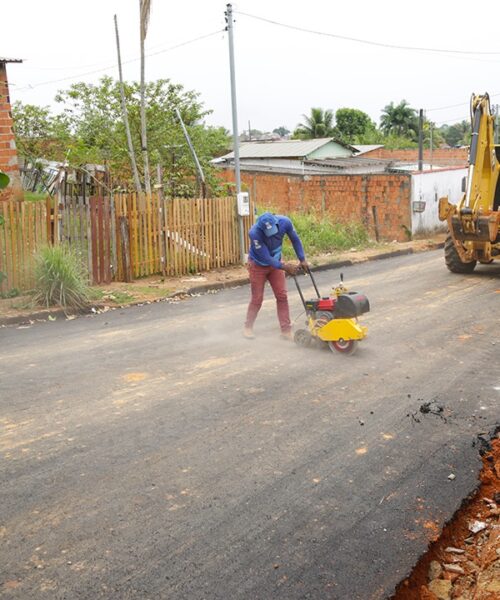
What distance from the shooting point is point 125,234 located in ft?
41.3

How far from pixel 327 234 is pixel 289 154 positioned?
66.2 ft

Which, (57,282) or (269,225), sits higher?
(269,225)

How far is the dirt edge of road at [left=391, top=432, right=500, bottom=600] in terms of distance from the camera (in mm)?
3488

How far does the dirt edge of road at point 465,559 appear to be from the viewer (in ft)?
11.4

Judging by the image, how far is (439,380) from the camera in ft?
22.2

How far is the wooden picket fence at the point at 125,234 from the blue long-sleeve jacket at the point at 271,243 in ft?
14.8

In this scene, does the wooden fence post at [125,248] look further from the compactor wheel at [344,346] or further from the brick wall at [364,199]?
the brick wall at [364,199]

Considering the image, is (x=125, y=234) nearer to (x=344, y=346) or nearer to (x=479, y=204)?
(x=344, y=346)

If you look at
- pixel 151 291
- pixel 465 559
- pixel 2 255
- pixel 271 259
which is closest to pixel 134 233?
pixel 151 291

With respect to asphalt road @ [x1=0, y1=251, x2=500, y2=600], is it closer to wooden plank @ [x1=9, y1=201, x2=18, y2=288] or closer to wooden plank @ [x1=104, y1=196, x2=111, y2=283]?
wooden plank @ [x1=9, y1=201, x2=18, y2=288]

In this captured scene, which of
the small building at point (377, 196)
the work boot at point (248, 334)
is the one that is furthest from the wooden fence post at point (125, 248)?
the small building at point (377, 196)

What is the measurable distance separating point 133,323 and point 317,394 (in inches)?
165

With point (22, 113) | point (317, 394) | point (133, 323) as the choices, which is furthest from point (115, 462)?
point (22, 113)

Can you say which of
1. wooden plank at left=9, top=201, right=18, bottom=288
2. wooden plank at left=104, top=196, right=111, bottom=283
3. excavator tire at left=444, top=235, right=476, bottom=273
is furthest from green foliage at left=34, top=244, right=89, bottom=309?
excavator tire at left=444, top=235, right=476, bottom=273
